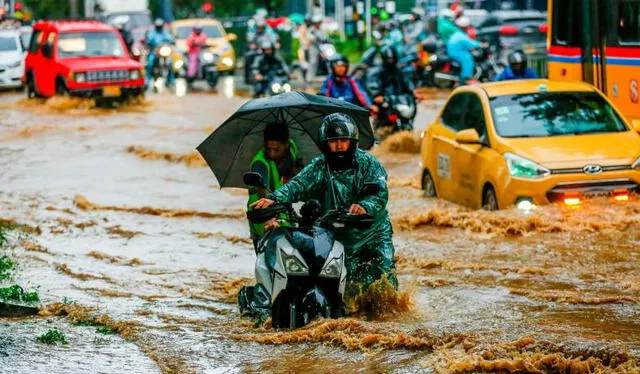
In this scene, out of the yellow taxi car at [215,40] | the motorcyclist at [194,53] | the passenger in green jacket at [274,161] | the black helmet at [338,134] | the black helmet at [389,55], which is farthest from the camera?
the yellow taxi car at [215,40]

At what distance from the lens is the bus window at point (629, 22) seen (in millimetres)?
18000

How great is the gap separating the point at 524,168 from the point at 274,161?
4555 mm

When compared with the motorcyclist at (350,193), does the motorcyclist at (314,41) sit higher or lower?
lower

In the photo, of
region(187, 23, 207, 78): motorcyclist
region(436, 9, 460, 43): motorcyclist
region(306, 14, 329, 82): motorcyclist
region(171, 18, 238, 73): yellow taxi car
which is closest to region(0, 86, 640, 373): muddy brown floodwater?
region(436, 9, 460, 43): motorcyclist

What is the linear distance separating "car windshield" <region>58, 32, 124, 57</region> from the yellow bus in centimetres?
1429

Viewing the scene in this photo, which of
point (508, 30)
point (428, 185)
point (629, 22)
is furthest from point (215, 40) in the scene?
point (428, 185)

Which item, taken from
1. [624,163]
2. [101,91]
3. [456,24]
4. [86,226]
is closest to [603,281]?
[624,163]

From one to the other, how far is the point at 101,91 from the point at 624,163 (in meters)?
19.0

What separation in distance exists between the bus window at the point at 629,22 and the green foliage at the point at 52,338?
10468 millimetres

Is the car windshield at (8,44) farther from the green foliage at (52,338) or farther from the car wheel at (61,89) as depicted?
the green foliage at (52,338)

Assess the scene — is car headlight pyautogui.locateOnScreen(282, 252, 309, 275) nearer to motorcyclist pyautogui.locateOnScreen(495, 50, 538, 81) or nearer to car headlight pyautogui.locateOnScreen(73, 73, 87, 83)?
motorcyclist pyautogui.locateOnScreen(495, 50, 538, 81)

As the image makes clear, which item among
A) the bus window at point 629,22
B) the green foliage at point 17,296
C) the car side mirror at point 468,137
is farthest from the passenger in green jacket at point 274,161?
the bus window at point 629,22

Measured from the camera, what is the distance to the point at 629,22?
18.2 metres

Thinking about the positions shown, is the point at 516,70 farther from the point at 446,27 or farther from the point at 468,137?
the point at 446,27
